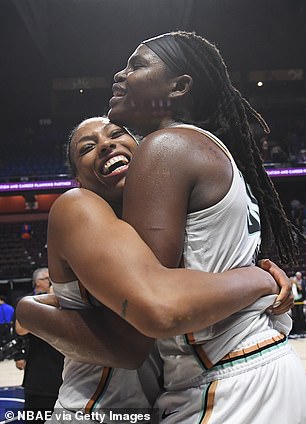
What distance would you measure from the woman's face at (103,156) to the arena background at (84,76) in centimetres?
953

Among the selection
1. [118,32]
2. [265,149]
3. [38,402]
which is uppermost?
[118,32]

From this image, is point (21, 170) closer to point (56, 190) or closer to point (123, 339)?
point (56, 190)

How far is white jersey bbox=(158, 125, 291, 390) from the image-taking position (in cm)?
121

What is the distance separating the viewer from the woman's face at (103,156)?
1.54m

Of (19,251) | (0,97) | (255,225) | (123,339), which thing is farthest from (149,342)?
(0,97)

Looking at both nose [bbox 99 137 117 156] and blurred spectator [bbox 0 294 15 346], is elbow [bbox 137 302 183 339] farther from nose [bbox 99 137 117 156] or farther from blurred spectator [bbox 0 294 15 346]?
blurred spectator [bbox 0 294 15 346]

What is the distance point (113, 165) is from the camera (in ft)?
5.06

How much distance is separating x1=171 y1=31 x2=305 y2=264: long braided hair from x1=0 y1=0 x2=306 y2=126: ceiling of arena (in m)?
11.3

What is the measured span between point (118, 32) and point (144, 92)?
563 inches

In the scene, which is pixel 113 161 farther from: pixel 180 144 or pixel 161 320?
pixel 161 320

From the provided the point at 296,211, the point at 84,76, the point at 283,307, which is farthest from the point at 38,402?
the point at 84,76

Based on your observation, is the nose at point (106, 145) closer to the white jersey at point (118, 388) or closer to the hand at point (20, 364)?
the white jersey at point (118, 388)

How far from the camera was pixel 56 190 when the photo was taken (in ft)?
60.7

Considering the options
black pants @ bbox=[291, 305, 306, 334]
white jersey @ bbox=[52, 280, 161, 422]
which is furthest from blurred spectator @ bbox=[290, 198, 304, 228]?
white jersey @ bbox=[52, 280, 161, 422]
